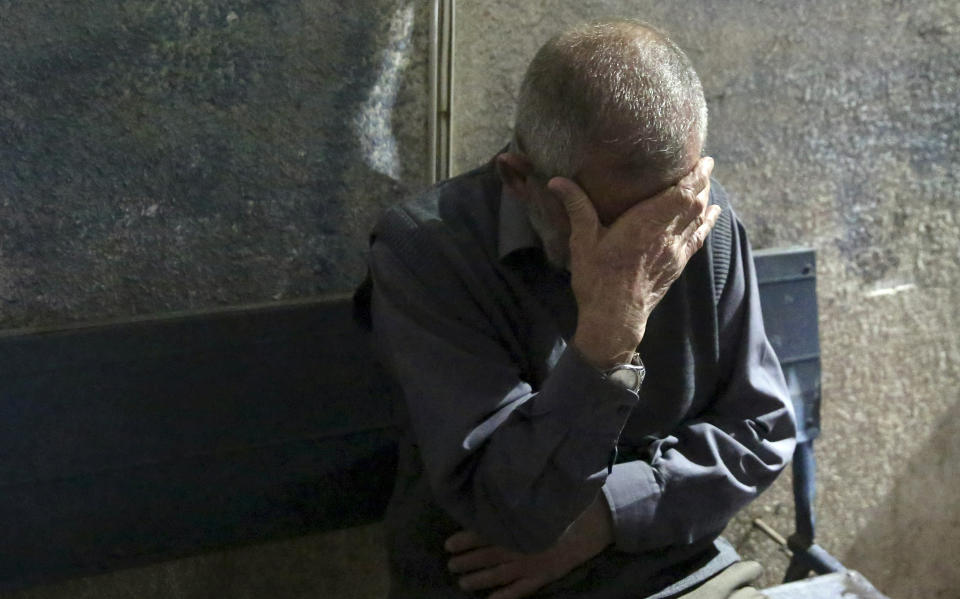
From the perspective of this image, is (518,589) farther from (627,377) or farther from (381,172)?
(381,172)

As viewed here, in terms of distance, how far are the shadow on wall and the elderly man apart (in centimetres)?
107

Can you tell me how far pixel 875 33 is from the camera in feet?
7.63

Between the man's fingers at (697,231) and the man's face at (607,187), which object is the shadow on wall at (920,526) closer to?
the man's fingers at (697,231)

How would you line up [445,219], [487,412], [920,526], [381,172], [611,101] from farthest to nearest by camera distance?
[920,526]
[381,172]
[445,219]
[487,412]
[611,101]

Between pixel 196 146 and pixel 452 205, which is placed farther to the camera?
pixel 196 146

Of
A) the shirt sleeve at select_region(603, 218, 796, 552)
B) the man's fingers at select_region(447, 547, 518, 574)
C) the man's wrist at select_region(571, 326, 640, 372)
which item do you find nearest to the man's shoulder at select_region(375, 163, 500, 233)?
the man's wrist at select_region(571, 326, 640, 372)

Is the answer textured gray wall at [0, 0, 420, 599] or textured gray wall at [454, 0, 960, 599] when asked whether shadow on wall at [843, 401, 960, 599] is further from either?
textured gray wall at [0, 0, 420, 599]

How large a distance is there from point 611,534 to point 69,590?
3.70 ft

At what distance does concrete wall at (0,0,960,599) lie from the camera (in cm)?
175

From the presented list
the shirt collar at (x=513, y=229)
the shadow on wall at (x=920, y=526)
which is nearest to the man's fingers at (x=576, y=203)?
the shirt collar at (x=513, y=229)

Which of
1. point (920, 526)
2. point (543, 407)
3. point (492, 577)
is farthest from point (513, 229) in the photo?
point (920, 526)

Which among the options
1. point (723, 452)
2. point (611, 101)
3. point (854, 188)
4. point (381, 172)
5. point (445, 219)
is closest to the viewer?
point (611, 101)

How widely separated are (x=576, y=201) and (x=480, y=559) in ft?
2.13

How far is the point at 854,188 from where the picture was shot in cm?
242
